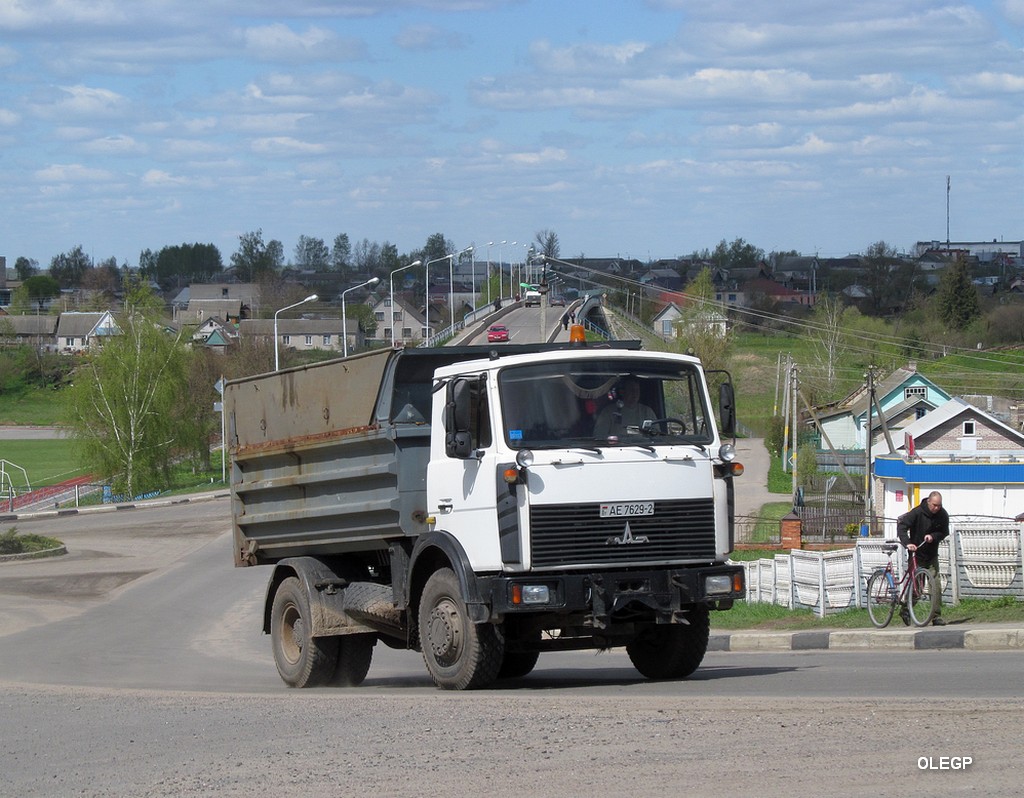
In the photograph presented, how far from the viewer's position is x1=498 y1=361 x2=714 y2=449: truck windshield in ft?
32.3

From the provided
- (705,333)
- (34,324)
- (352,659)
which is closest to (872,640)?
(352,659)

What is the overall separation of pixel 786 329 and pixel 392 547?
124m

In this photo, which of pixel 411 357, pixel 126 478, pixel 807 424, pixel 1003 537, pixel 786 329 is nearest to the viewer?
pixel 411 357

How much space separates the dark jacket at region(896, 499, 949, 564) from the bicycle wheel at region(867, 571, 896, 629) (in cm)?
65

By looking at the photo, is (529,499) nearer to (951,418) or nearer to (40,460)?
(951,418)

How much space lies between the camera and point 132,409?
70.8 m

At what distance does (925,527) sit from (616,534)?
7.58m

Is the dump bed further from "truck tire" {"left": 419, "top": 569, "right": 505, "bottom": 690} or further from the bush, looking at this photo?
the bush

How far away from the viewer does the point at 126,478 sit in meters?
70.2

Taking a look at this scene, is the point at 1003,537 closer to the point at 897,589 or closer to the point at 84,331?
the point at 897,589

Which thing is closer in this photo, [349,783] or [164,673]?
[349,783]

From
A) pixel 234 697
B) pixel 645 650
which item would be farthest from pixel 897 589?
pixel 234 697

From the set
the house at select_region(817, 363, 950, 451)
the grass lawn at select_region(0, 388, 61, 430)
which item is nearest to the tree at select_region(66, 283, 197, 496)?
the house at select_region(817, 363, 950, 451)

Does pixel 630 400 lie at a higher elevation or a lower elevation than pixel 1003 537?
higher
